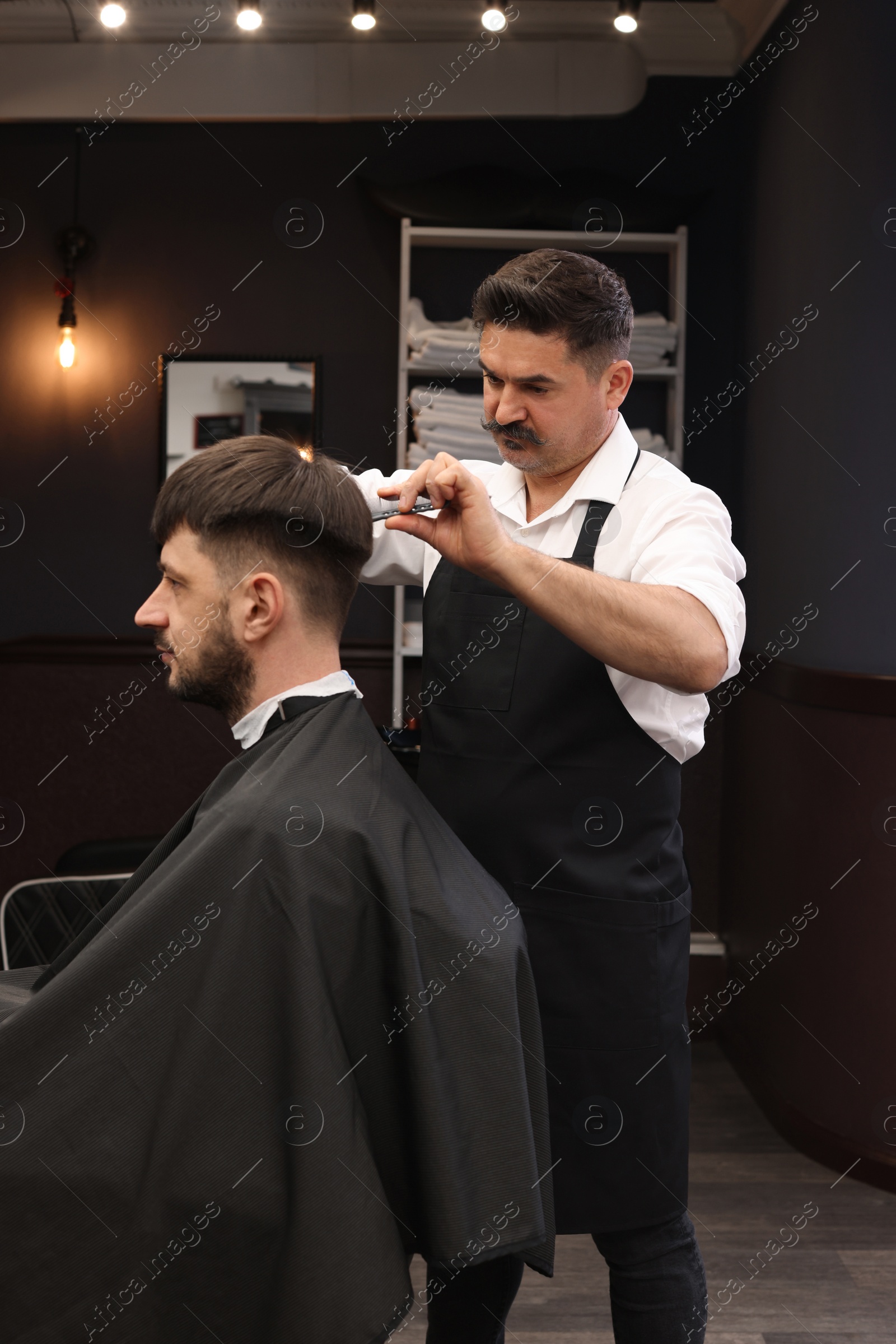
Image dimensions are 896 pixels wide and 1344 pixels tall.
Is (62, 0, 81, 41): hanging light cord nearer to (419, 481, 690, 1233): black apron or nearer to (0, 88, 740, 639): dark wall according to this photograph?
(0, 88, 740, 639): dark wall

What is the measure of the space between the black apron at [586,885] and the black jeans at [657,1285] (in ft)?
0.14

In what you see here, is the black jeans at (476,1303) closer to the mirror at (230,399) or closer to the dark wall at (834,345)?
the dark wall at (834,345)

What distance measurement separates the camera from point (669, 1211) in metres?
1.48

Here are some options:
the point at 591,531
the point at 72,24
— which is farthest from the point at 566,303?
the point at 72,24

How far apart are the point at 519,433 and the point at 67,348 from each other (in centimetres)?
246

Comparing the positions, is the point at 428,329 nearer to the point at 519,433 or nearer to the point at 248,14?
the point at 248,14

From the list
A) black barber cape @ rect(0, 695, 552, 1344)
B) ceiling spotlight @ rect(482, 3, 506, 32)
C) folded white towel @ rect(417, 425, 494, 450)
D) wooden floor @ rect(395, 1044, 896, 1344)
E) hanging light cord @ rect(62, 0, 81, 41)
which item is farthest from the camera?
hanging light cord @ rect(62, 0, 81, 41)

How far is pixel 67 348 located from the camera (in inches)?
136

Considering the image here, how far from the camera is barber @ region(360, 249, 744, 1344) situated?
1.44 meters

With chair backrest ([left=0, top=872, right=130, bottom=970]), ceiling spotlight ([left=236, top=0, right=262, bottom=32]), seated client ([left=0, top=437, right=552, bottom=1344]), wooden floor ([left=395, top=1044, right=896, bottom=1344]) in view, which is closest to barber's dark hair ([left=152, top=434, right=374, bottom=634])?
seated client ([left=0, top=437, right=552, bottom=1344])

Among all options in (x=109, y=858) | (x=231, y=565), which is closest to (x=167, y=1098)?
(x=231, y=565)

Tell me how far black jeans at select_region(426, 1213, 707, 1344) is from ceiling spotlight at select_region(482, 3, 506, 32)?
277 cm

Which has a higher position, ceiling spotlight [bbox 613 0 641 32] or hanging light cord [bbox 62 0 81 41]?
hanging light cord [bbox 62 0 81 41]

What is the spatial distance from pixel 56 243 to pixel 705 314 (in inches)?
83.4
